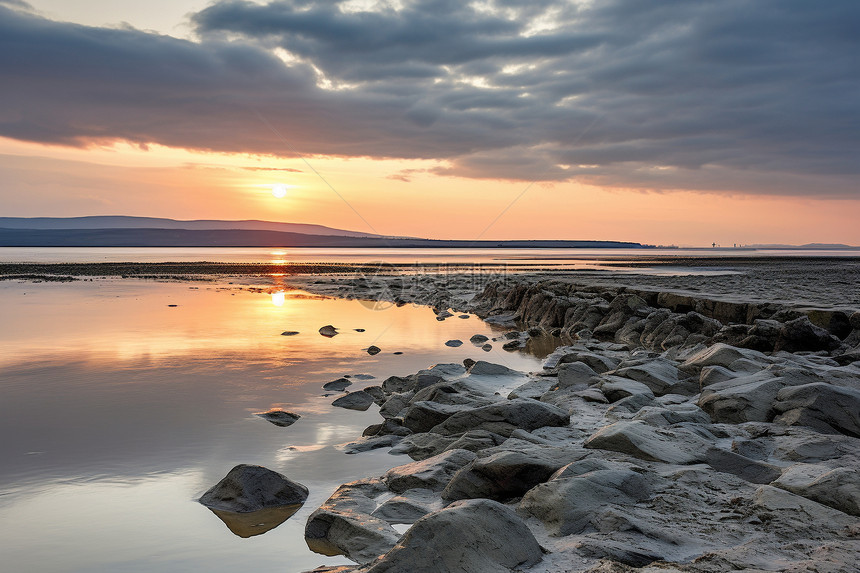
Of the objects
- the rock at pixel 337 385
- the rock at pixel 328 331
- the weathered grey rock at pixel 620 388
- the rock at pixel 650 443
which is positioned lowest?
the rock at pixel 328 331

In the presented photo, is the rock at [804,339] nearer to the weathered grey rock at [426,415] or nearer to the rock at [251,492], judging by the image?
the weathered grey rock at [426,415]

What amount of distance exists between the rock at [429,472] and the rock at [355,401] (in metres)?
2.78

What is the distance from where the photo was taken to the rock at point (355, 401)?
8.22 metres

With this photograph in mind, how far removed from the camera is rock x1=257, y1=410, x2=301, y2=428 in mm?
7371

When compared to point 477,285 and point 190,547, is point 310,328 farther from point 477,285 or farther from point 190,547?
point 477,285

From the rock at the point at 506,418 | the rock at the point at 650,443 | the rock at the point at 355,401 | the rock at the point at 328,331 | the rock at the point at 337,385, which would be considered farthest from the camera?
the rock at the point at 328,331

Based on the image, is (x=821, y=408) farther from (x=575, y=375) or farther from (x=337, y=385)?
(x=337, y=385)

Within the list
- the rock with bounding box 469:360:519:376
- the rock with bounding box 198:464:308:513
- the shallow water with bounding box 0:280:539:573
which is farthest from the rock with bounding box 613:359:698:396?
the rock with bounding box 198:464:308:513

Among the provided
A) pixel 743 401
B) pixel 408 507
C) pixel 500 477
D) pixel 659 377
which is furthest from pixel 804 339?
pixel 408 507

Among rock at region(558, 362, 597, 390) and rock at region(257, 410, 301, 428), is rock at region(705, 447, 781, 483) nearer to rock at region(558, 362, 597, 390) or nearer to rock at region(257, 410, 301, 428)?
rock at region(558, 362, 597, 390)

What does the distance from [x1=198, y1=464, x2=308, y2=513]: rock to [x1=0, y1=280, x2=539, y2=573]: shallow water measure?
0.14 metres

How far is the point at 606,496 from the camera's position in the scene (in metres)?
4.15

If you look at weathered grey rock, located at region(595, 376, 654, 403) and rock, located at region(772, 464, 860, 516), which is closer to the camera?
rock, located at region(772, 464, 860, 516)

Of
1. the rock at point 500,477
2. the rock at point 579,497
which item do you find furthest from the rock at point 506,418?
the rock at point 579,497
